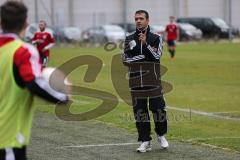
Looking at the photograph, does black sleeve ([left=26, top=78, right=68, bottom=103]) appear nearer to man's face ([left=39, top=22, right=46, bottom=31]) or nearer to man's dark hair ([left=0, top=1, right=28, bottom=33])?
man's dark hair ([left=0, top=1, right=28, bottom=33])

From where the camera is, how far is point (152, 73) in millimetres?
10031

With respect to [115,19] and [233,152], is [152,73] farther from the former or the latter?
[115,19]

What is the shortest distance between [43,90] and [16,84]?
0.67ft

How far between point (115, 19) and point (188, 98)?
5421 centimetres

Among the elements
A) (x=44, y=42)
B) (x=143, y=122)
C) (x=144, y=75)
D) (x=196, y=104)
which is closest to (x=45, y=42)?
(x=44, y=42)

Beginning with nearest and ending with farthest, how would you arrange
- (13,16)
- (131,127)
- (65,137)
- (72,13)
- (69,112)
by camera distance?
(13,16) → (65,137) → (131,127) → (69,112) → (72,13)

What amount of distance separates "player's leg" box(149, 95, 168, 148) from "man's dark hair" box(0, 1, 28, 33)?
5.36 metres

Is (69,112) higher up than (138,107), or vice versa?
(138,107)

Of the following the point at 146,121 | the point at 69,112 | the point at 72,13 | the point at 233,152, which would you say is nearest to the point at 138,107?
the point at 146,121

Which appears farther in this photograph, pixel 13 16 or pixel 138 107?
pixel 138 107

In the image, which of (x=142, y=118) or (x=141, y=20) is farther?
(x=142, y=118)

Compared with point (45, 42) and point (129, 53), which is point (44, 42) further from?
point (129, 53)

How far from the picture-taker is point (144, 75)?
998cm

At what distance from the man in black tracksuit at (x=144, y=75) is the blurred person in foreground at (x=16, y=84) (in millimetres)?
4969
